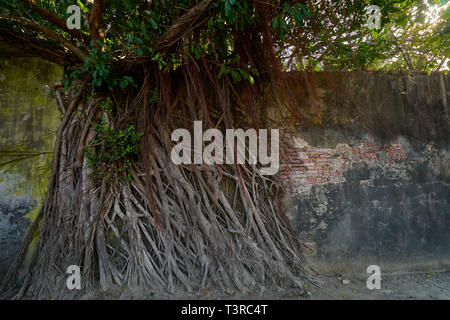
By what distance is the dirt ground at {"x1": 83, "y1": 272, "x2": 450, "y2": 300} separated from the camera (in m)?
2.51

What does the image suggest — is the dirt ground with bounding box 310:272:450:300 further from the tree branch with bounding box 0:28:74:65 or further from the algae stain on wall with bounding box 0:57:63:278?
the tree branch with bounding box 0:28:74:65

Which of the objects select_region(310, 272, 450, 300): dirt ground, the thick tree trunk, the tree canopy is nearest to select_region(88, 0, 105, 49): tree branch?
the tree canopy

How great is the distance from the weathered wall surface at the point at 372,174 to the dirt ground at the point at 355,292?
5.3 inches

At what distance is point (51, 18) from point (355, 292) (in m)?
4.68

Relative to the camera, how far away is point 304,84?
3.37m

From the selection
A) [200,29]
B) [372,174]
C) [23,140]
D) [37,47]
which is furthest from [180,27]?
[372,174]

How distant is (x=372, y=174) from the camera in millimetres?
3316

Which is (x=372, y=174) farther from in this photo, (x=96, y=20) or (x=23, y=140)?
(x=23, y=140)

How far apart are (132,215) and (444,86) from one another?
449cm

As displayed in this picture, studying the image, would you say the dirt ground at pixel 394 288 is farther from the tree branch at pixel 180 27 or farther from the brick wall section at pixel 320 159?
the tree branch at pixel 180 27

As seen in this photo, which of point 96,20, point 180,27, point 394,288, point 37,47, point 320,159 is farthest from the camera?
point 320,159

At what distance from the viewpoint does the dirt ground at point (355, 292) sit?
251cm

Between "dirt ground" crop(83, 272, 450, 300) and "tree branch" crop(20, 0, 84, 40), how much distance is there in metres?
3.04

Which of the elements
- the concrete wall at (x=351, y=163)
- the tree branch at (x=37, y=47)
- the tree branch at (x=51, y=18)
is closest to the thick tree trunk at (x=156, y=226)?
the concrete wall at (x=351, y=163)
